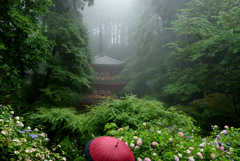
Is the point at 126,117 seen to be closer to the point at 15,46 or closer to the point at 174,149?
the point at 174,149

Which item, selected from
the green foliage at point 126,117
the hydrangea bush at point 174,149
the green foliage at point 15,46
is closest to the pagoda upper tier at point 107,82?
the green foliage at point 15,46

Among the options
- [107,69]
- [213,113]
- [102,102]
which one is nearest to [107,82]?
[107,69]

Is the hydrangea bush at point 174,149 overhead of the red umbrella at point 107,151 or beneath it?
beneath

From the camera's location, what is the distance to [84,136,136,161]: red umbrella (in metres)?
1.82

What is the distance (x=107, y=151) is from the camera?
73.7 inches

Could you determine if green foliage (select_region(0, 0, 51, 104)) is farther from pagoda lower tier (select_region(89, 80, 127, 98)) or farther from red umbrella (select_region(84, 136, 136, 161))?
pagoda lower tier (select_region(89, 80, 127, 98))

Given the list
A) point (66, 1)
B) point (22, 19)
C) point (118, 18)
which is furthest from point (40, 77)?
point (118, 18)

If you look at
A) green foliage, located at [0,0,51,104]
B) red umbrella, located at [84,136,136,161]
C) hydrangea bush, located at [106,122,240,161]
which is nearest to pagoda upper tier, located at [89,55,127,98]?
green foliage, located at [0,0,51,104]

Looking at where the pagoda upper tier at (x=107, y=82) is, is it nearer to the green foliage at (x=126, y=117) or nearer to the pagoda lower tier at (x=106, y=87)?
the pagoda lower tier at (x=106, y=87)

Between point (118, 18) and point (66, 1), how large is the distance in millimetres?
25880

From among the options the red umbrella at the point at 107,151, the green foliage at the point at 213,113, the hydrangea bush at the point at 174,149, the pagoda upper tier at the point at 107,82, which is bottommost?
the green foliage at the point at 213,113

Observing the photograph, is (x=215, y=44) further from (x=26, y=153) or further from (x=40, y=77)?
(x=40, y=77)

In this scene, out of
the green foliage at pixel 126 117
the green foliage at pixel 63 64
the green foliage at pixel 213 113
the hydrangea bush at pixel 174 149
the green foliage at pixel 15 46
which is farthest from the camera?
the green foliage at pixel 63 64

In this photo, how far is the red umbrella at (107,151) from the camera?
1.82 metres
